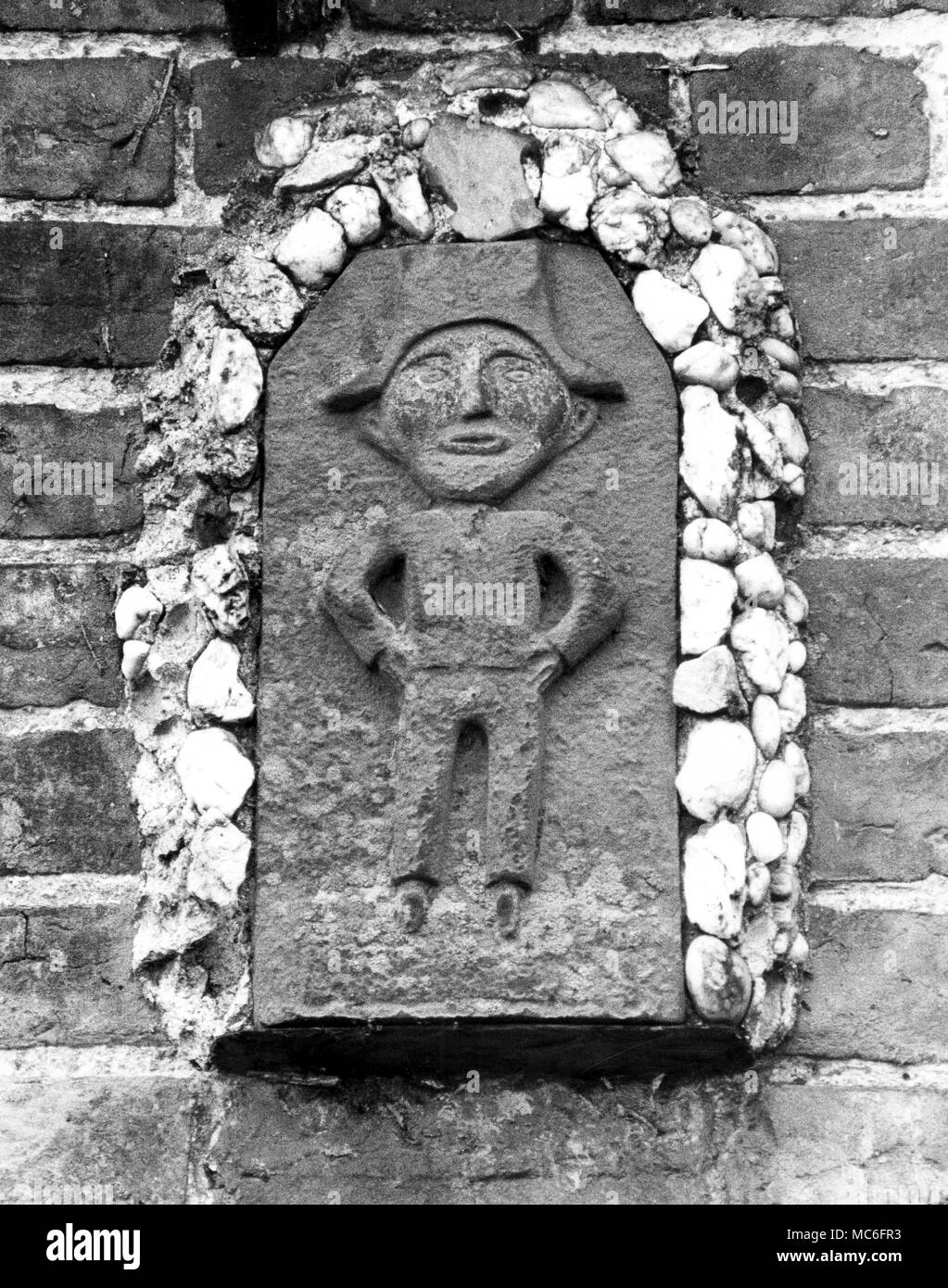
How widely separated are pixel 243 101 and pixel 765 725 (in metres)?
0.82

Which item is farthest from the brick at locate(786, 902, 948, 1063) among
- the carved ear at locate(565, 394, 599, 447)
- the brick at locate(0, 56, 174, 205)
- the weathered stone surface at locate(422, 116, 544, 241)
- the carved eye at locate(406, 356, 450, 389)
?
the brick at locate(0, 56, 174, 205)

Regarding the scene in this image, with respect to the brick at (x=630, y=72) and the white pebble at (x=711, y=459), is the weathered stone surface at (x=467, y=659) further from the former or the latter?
the brick at (x=630, y=72)

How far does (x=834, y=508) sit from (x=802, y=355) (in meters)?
0.16

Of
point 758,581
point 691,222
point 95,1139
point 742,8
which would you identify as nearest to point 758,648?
point 758,581

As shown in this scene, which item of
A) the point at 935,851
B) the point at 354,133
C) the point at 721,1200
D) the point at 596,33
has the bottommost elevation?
the point at 721,1200

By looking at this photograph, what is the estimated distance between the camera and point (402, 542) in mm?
1835

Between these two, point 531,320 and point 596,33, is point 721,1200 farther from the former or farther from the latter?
point 596,33

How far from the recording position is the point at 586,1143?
179 centimetres

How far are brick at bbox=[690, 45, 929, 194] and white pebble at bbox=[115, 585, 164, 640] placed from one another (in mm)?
688

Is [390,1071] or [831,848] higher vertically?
[831,848]

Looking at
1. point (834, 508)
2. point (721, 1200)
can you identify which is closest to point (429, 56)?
point (834, 508)

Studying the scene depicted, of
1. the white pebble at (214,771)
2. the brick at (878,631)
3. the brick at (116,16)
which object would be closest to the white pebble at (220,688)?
the white pebble at (214,771)

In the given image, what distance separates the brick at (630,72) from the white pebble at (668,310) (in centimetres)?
20

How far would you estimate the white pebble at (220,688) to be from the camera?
1848 millimetres
